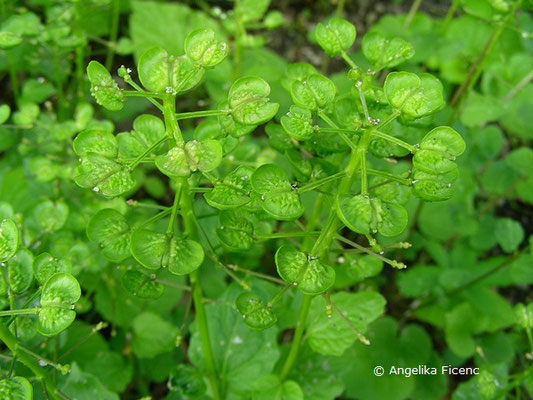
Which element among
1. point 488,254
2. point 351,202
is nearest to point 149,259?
point 351,202

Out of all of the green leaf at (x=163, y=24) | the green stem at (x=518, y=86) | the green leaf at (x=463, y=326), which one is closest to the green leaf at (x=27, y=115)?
the green leaf at (x=163, y=24)

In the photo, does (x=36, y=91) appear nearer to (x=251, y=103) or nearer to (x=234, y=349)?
(x=234, y=349)

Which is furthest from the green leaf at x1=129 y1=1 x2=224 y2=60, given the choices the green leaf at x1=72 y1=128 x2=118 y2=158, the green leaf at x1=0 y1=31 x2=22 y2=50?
the green leaf at x1=72 y1=128 x2=118 y2=158

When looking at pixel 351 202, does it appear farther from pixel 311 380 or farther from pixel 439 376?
pixel 439 376

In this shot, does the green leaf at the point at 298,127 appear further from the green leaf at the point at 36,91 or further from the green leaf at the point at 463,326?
the green leaf at the point at 36,91

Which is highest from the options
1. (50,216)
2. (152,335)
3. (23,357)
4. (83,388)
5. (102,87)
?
(102,87)

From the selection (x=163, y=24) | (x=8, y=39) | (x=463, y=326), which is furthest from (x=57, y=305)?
(x=163, y=24)

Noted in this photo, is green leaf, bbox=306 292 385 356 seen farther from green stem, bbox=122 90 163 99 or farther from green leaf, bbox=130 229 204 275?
green stem, bbox=122 90 163 99
